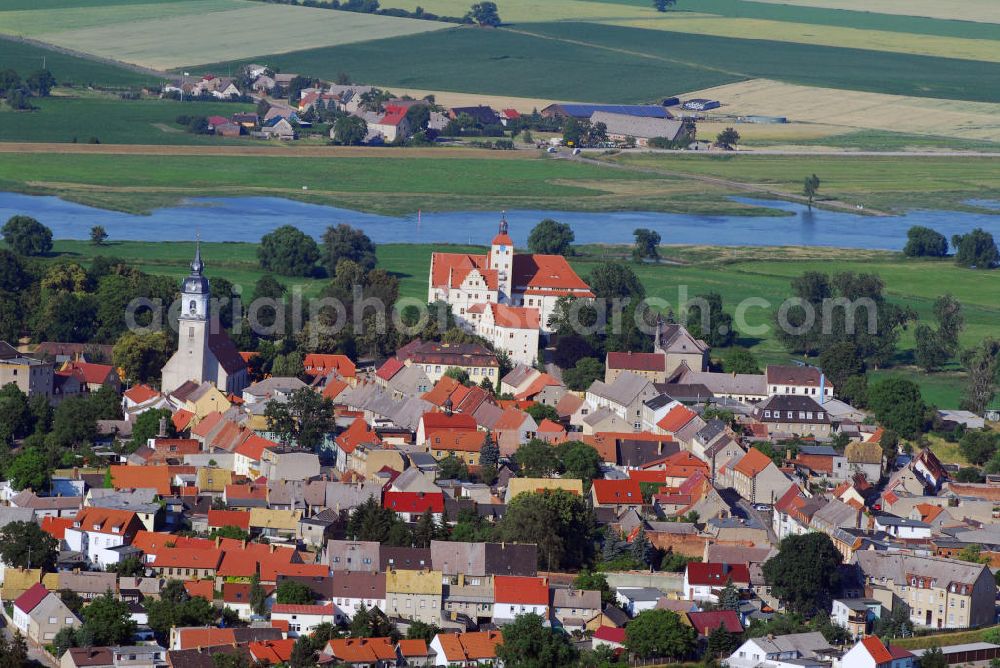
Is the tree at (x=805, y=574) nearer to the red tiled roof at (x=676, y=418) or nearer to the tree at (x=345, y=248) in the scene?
the red tiled roof at (x=676, y=418)

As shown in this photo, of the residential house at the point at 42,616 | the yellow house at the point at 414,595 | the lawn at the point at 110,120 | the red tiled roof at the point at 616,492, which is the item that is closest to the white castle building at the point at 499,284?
the red tiled roof at the point at 616,492

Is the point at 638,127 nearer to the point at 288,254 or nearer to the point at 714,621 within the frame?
the point at 288,254

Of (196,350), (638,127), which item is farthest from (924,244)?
(196,350)

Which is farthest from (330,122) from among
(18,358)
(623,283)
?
(18,358)

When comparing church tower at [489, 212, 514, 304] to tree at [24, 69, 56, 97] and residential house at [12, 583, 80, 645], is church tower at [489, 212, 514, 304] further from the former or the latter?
tree at [24, 69, 56, 97]

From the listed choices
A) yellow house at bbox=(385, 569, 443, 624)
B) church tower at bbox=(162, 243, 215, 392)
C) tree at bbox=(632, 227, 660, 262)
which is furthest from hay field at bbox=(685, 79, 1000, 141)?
yellow house at bbox=(385, 569, 443, 624)

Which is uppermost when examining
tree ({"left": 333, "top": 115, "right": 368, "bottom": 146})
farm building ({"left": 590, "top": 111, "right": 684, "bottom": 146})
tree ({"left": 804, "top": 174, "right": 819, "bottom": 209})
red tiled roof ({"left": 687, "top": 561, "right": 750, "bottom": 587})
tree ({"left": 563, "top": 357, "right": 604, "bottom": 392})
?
farm building ({"left": 590, "top": 111, "right": 684, "bottom": 146})
